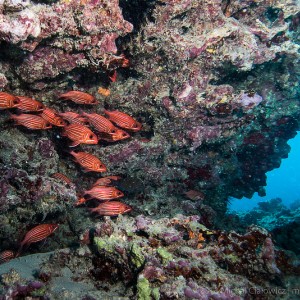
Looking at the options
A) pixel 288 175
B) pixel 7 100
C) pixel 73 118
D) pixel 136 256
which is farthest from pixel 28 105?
pixel 288 175

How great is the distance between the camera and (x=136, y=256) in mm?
3594

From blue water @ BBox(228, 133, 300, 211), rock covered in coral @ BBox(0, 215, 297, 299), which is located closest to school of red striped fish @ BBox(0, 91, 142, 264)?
rock covered in coral @ BBox(0, 215, 297, 299)

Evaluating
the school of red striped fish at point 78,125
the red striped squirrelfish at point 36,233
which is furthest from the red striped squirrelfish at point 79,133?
the red striped squirrelfish at point 36,233

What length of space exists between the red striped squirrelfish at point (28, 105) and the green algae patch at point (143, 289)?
354cm

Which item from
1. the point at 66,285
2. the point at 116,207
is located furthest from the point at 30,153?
the point at 66,285

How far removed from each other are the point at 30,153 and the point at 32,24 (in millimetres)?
2569

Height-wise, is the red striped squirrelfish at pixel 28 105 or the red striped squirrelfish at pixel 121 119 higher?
the red striped squirrelfish at pixel 121 119

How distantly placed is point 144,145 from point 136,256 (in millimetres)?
3619

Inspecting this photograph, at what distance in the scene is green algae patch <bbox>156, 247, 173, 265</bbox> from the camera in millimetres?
Result: 3485

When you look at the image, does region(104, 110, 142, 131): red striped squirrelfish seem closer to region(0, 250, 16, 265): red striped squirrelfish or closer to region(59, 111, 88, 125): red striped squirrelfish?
region(59, 111, 88, 125): red striped squirrelfish

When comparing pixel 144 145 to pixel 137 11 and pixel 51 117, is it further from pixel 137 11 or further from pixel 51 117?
pixel 137 11

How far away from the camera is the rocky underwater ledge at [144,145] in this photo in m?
3.56

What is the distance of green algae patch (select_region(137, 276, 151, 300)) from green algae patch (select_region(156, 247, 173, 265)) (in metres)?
0.35

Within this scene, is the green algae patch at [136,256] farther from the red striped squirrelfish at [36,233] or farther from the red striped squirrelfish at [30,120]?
the red striped squirrelfish at [30,120]
